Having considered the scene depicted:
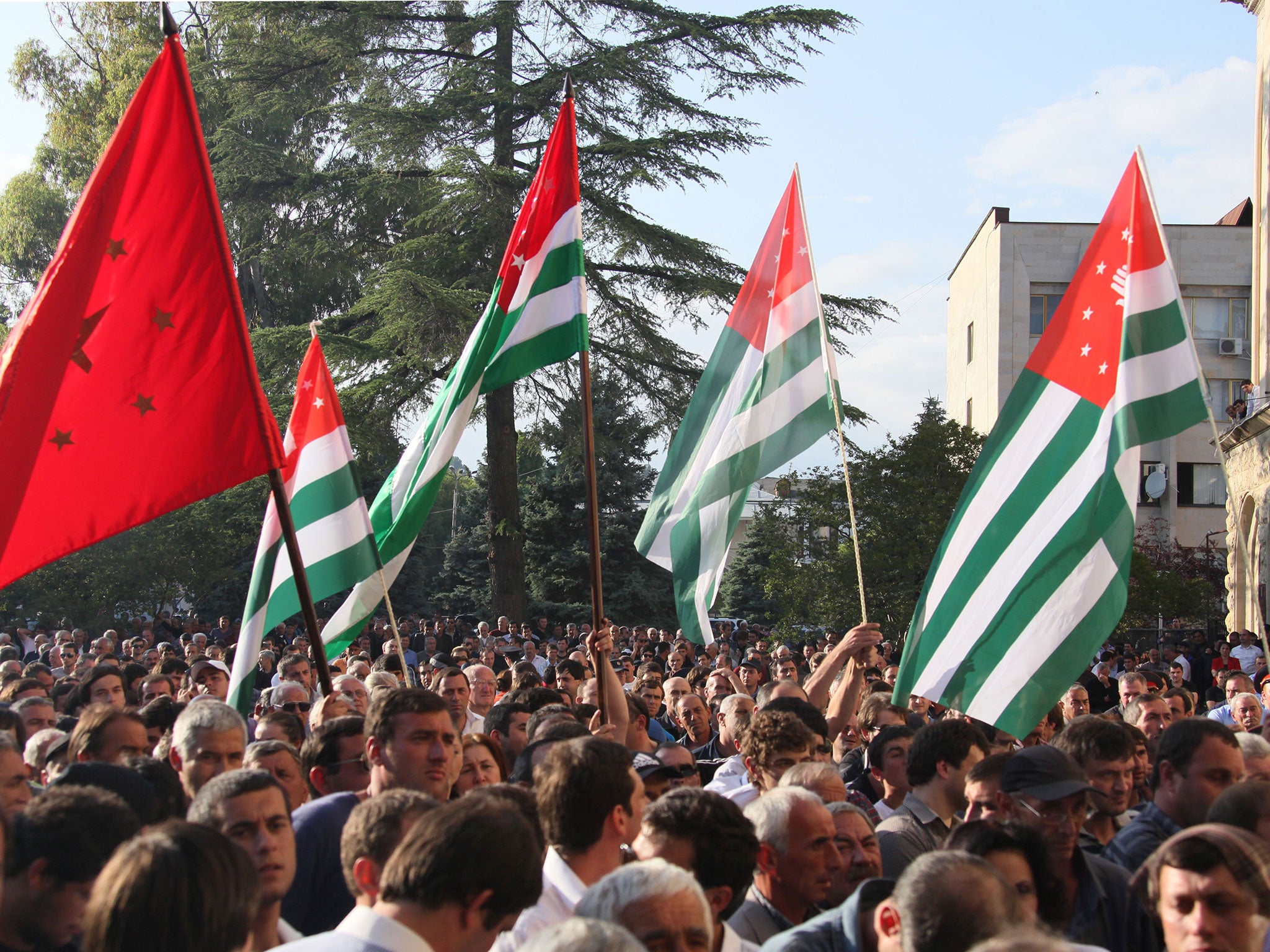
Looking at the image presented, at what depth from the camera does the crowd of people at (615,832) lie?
9.14 ft

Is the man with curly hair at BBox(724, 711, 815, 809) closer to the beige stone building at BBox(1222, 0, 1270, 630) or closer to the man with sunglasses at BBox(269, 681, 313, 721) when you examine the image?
the man with sunglasses at BBox(269, 681, 313, 721)

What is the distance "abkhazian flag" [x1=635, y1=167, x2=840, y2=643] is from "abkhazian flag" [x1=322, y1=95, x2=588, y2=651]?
1147mm

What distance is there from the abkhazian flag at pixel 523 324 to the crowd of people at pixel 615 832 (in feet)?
5.15

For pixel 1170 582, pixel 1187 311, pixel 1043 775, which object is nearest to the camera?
pixel 1043 775

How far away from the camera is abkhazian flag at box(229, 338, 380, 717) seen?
767 centimetres

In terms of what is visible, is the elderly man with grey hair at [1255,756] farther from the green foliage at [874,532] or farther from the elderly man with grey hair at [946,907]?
the green foliage at [874,532]

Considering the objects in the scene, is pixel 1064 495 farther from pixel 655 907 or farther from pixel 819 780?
pixel 655 907

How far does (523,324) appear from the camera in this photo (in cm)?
805

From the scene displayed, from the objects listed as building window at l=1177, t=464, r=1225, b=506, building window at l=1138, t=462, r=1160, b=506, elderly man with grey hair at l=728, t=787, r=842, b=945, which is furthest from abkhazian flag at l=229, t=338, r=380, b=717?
building window at l=1177, t=464, r=1225, b=506

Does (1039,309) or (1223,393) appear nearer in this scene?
(1223,393)

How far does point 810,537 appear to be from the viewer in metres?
27.2

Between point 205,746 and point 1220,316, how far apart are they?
4682cm

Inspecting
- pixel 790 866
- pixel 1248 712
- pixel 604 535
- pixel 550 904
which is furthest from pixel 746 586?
pixel 550 904

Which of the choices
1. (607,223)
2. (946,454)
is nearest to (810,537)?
(946,454)
